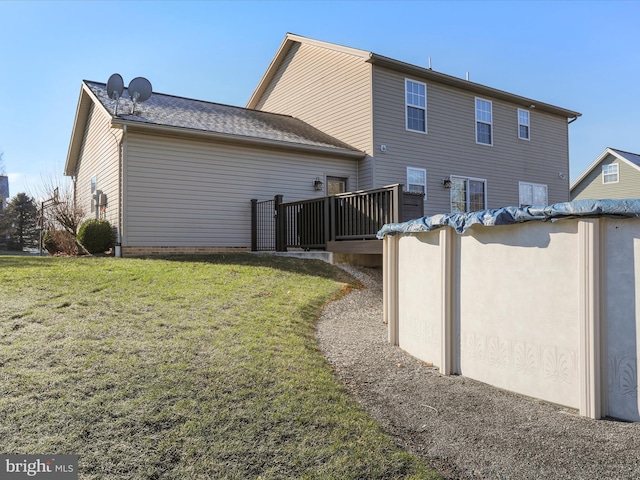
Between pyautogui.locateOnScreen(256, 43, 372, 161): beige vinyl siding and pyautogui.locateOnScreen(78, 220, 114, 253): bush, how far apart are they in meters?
7.55

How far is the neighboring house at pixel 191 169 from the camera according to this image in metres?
11.2

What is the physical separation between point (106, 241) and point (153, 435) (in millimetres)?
9530

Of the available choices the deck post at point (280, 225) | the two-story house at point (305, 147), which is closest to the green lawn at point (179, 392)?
the deck post at point (280, 225)

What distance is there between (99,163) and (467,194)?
476 inches

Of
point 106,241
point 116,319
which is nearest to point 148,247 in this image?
point 106,241

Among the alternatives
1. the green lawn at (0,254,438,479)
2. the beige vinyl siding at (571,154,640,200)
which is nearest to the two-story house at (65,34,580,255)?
the green lawn at (0,254,438,479)

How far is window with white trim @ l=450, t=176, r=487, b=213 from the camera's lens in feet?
50.3

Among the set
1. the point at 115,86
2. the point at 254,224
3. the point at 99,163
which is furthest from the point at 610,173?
the point at 99,163

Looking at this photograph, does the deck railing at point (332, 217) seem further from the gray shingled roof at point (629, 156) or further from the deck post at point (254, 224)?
the gray shingled roof at point (629, 156)

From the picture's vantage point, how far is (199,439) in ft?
9.93

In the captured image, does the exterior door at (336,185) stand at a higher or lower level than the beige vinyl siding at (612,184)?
lower

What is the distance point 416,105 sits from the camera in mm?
14359

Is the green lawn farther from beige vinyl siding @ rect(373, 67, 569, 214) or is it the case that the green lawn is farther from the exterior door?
beige vinyl siding @ rect(373, 67, 569, 214)

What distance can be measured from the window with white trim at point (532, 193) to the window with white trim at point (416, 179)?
4883 mm
